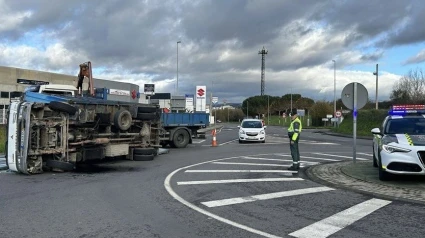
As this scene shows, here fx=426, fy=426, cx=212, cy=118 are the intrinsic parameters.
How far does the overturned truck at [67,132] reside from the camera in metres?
11.7

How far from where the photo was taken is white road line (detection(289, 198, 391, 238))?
584 centimetres

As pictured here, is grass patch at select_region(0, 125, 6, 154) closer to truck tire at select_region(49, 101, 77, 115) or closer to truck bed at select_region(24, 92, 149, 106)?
truck bed at select_region(24, 92, 149, 106)

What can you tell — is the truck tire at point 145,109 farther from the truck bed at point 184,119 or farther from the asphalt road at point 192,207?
the truck bed at point 184,119

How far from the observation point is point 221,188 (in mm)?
9422

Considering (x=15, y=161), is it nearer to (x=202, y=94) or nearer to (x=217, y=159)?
(x=217, y=159)

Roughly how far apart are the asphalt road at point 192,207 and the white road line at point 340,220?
1cm

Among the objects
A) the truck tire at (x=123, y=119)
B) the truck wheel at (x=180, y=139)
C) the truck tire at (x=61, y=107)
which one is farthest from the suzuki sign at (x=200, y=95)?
the truck tire at (x=61, y=107)

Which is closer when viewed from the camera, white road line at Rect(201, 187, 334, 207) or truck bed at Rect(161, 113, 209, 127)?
white road line at Rect(201, 187, 334, 207)

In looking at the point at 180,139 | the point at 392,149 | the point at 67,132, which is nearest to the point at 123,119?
the point at 67,132

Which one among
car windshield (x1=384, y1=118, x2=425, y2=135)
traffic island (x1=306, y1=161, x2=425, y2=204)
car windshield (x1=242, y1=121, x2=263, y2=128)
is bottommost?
traffic island (x1=306, y1=161, x2=425, y2=204)

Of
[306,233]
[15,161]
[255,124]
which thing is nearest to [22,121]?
[15,161]

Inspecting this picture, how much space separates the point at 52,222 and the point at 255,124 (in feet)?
72.6

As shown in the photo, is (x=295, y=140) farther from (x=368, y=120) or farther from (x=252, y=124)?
(x=368, y=120)

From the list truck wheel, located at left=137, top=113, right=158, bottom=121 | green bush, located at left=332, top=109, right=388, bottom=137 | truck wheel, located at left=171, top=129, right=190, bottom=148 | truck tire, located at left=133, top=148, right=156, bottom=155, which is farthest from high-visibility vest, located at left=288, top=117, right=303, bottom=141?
green bush, located at left=332, top=109, right=388, bottom=137
